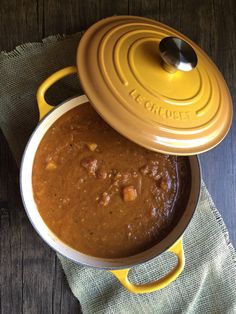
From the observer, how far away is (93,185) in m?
1.35

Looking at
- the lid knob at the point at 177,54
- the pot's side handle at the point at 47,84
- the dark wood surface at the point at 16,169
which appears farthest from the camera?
the dark wood surface at the point at 16,169

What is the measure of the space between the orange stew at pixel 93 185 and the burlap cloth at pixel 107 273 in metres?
0.14

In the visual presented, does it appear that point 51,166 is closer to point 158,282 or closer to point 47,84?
point 47,84

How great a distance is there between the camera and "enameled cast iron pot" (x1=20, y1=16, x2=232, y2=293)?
117 centimetres

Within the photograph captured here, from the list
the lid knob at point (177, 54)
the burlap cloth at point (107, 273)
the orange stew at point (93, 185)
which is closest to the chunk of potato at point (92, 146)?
the orange stew at point (93, 185)

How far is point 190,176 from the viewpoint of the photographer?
1421 mm

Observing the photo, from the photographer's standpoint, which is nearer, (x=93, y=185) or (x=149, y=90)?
(x=149, y=90)

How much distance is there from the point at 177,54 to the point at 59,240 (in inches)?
23.9

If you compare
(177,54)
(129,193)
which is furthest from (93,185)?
(177,54)

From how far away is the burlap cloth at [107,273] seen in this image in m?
1.47

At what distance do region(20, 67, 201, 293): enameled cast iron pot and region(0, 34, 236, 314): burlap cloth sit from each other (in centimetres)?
13

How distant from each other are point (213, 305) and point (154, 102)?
0.76 metres

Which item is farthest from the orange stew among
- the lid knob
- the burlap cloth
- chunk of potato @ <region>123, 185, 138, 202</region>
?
the lid knob

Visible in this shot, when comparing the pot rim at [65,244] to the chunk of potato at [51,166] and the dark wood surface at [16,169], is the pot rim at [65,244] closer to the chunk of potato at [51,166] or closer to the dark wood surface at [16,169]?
the chunk of potato at [51,166]
